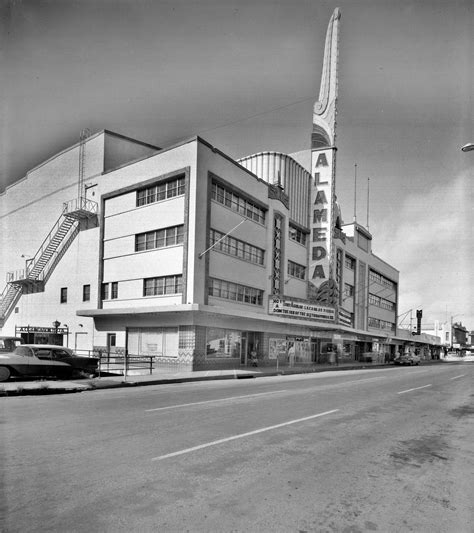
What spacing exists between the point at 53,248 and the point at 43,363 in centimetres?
1935

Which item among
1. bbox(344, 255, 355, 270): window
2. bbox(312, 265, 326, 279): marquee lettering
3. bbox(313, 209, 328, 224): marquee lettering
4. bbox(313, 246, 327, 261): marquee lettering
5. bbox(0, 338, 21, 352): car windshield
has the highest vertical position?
bbox(313, 209, 328, 224): marquee lettering

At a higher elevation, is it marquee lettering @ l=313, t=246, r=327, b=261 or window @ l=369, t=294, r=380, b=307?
marquee lettering @ l=313, t=246, r=327, b=261

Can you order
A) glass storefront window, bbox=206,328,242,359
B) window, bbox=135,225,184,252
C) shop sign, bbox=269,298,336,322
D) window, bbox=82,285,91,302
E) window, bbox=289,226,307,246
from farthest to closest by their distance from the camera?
window, bbox=289,226,307,246 < shop sign, bbox=269,298,336,322 < window, bbox=82,285,91,302 < window, bbox=135,225,184,252 < glass storefront window, bbox=206,328,242,359

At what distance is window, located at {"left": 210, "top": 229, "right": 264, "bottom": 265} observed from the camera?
27.5 meters

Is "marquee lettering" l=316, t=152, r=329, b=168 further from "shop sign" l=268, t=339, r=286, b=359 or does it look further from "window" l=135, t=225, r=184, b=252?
"window" l=135, t=225, r=184, b=252

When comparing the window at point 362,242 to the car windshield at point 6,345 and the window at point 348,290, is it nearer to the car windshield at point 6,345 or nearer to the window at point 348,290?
the window at point 348,290

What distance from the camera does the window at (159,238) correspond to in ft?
87.0

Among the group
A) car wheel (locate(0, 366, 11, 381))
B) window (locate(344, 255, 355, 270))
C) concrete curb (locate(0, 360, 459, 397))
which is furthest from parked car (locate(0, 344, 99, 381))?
window (locate(344, 255, 355, 270))

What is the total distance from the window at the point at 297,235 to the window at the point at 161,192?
497 inches

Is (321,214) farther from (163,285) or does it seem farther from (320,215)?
(163,285)

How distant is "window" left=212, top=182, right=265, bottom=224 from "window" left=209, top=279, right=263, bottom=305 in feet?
16.7

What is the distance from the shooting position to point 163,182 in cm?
2784

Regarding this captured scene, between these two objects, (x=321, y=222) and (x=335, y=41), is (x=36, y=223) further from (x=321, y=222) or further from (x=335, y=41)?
(x=335, y=41)

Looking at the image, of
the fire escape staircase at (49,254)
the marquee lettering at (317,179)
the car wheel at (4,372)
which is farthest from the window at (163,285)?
the marquee lettering at (317,179)
